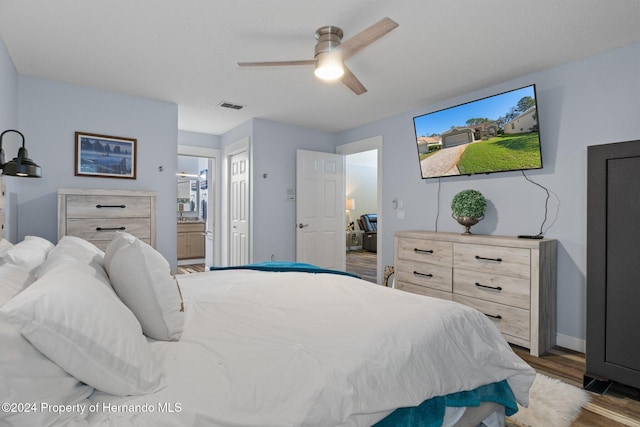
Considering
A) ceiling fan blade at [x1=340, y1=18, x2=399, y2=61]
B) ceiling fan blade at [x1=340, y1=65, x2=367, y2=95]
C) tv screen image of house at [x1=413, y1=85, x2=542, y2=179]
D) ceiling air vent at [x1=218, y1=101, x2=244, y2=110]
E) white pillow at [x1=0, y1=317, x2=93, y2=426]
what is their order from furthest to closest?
ceiling air vent at [x1=218, y1=101, x2=244, y2=110] → tv screen image of house at [x1=413, y1=85, x2=542, y2=179] → ceiling fan blade at [x1=340, y1=65, x2=367, y2=95] → ceiling fan blade at [x1=340, y1=18, x2=399, y2=61] → white pillow at [x1=0, y1=317, x2=93, y2=426]

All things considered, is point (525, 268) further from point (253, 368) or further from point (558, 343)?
point (253, 368)

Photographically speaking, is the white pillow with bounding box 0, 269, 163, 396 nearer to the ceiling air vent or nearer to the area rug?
the area rug

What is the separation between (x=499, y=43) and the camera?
259 centimetres

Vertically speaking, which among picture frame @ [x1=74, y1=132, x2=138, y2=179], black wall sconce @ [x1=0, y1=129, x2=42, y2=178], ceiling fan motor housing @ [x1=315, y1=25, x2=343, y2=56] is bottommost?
black wall sconce @ [x1=0, y1=129, x2=42, y2=178]

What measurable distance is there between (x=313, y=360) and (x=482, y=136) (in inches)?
121

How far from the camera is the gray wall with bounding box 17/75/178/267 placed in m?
3.32

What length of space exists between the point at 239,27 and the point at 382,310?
211 cm

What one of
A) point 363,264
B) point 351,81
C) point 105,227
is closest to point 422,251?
point 351,81

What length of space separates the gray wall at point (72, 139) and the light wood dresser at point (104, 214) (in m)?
0.45

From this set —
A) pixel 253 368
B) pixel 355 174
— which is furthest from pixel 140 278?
pixel 355 174

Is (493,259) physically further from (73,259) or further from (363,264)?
(363,264)

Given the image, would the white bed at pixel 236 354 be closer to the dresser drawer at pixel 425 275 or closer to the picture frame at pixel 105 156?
the dresser drawer at pixel 425 275

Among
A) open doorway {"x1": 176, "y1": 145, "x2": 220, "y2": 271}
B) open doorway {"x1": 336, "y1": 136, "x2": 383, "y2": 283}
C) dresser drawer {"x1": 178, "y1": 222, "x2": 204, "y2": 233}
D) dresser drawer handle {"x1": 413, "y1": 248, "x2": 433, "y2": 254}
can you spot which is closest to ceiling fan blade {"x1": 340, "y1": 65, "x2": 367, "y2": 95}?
dresser drawer handle {"x1": 413, "y1": 248, "x2": 433, "y2": 254}

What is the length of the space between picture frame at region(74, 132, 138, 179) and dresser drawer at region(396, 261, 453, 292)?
322 centimetres
